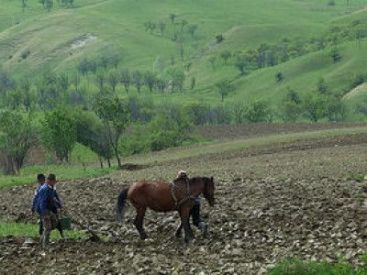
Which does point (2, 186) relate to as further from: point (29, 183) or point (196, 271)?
point (196, 271)

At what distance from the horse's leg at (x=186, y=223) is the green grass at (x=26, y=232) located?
3.86 meters

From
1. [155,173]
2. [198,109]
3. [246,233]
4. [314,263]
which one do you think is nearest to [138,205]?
[246,233]

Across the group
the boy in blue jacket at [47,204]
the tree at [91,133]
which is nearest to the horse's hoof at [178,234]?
the boy in blue jacket at [47,204]

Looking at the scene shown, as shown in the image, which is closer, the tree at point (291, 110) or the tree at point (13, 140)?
the tree at point (13, 140)

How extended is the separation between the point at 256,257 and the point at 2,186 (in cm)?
3507

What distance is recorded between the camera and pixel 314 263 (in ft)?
52.0

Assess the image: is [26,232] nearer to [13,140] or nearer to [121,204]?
[121,204]

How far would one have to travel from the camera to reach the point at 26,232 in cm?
2573

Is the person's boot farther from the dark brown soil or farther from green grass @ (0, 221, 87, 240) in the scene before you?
green grass @ (0, 221, 87, 240)

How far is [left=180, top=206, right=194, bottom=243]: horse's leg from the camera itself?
2197 cm

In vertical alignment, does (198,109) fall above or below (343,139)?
below

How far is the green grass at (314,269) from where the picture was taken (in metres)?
15.2

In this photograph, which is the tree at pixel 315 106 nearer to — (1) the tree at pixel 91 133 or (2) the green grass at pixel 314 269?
(1) the tree at pixel 91 133

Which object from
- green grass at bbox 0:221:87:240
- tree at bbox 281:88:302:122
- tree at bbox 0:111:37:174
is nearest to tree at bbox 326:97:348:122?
tree at bbox 281:88:302:122
